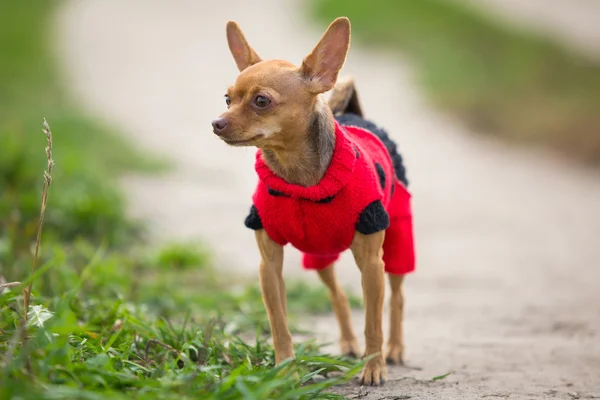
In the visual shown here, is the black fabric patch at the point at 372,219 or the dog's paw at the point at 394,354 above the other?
the black fabric patch at the point at 372,219

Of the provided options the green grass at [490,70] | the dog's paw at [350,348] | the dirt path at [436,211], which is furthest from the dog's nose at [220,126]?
the green grass at [490,70]

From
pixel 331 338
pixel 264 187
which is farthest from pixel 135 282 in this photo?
pixel 264 187

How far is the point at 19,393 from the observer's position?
8.48 ft

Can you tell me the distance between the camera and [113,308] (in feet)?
13.5

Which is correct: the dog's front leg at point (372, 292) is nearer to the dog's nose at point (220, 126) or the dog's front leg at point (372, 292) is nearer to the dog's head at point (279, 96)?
the dog's head at point (279, 96)

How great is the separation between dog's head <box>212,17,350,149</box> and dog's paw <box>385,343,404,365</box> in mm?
1436

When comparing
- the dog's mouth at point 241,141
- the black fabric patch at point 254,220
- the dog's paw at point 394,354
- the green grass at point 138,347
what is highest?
the dog's mouth at point 241,141

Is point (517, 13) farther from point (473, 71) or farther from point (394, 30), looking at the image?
point (473, 71)

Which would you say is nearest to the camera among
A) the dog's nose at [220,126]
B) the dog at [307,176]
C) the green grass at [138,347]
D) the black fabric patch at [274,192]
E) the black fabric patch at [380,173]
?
the green grass at [138,347]

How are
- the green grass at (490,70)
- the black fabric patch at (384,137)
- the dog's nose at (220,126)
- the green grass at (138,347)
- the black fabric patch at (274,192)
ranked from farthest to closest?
the green grass at (490,70) → the black fabric patch at (384,137) → the black fabric patch at (274,192) → the dog's nose at (220,126) → the green grass at (138,347)

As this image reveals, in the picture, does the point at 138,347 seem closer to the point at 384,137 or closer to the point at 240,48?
the point at 240,48

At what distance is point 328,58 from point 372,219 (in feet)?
2.61

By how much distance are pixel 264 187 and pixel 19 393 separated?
1636mm

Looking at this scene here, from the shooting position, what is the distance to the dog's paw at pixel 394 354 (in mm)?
4453
